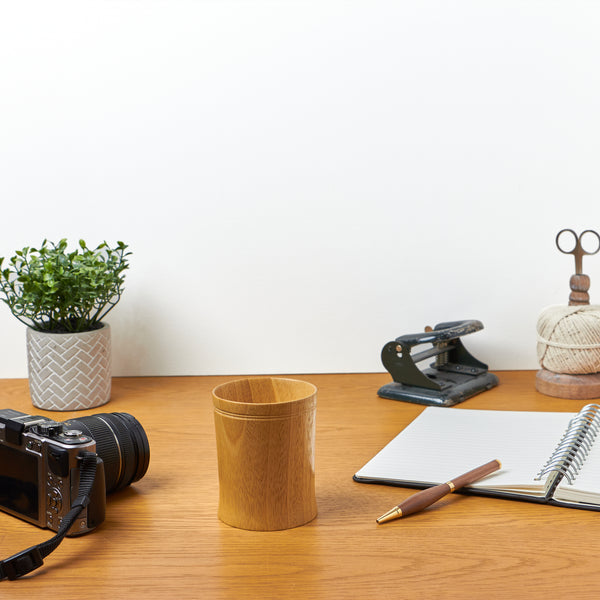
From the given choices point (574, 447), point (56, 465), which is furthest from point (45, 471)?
point (574, 447)

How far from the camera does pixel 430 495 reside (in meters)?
0.69

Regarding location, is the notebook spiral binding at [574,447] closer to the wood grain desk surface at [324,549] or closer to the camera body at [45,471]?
the wood grain desk surface at [324,549]

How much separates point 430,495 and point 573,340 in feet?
1.56

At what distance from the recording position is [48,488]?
2.14 ft

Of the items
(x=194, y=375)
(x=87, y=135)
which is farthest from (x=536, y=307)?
(x=87, y=135)

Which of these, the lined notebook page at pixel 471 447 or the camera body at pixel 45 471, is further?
the lined notebook page at pixel 471 447

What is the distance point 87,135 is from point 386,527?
828mm

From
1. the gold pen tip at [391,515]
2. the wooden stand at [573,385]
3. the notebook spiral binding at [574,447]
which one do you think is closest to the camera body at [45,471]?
the gold pen tip at [391,515]

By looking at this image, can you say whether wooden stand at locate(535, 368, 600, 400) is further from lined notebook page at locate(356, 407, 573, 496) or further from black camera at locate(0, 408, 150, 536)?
black camera at locate(0, 408, 150, 536)

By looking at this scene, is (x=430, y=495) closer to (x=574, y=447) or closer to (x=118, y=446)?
(x=574, y=447)

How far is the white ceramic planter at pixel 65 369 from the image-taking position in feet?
3.40

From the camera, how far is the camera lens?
716 mm

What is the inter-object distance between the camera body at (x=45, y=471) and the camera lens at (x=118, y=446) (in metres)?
0.03

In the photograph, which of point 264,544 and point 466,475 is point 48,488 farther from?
point 466,475
